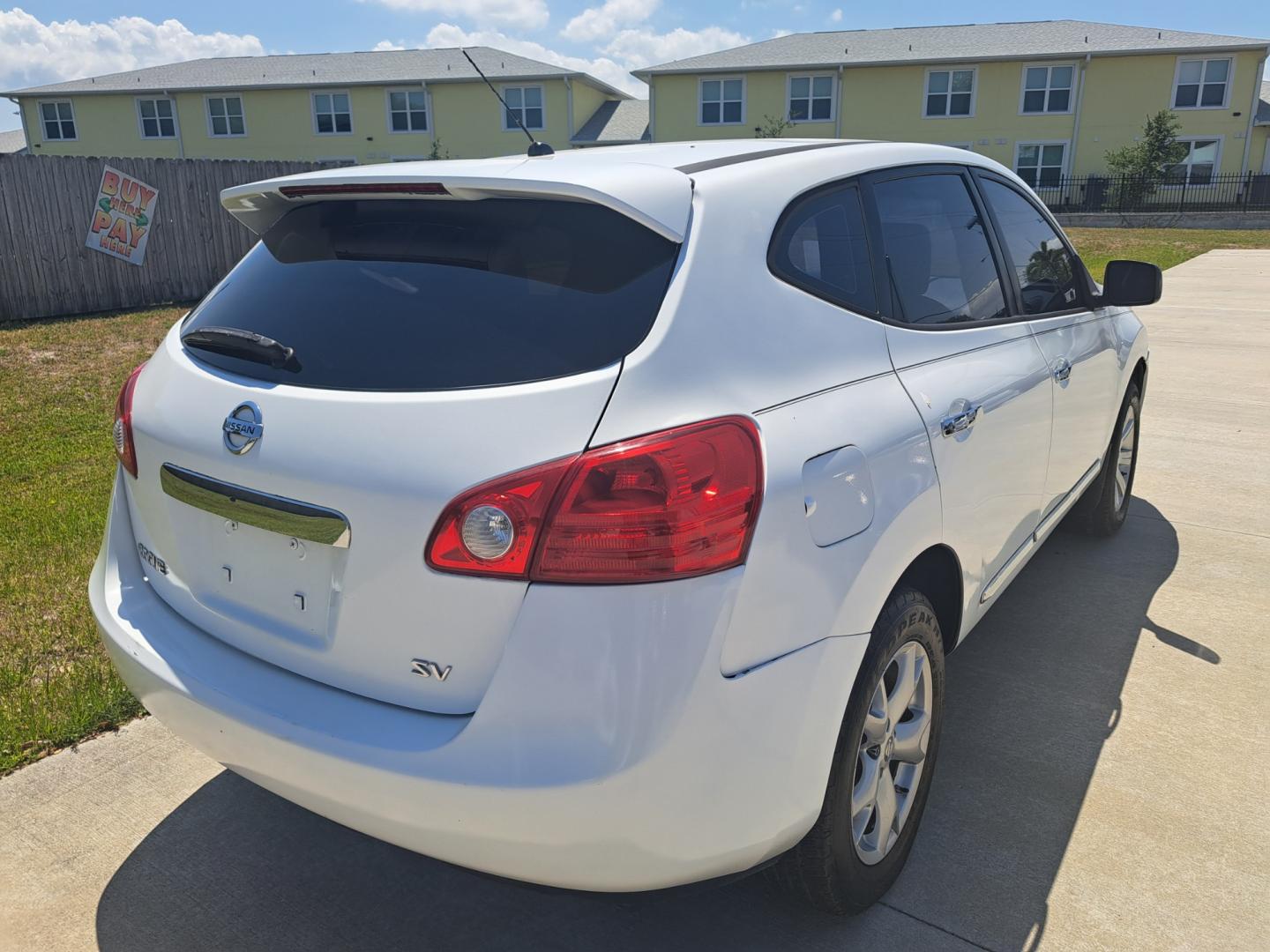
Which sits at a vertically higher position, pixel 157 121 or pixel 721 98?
pixel 721 98

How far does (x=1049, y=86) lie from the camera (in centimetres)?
3872

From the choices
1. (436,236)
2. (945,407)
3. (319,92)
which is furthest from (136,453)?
(319,92)

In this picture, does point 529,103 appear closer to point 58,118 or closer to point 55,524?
point 58,118

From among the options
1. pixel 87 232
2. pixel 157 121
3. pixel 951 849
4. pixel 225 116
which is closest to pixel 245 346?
pixel 951 849

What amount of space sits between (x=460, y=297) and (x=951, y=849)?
1.92m

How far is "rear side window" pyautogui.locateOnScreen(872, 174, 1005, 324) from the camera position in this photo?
2.75 metres

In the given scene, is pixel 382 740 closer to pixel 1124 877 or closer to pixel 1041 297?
pixel 1124 877

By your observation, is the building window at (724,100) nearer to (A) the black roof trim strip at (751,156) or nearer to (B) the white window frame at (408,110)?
(B) the white window frame at (408,110)

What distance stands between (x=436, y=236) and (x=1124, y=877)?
7.56 ft

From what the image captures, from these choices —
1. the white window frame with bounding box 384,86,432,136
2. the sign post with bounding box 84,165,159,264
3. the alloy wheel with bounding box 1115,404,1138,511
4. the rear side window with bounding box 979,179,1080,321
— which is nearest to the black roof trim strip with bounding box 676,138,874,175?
the rear side window with bounding box 979,179,1080,321

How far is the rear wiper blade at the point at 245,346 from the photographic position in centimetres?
219

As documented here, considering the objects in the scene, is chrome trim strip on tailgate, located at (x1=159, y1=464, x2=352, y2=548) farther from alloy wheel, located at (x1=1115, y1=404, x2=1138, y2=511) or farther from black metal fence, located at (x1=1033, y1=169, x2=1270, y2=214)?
black metal fence, located at (x1=1033, y1=169, x2=1270, y2=214)

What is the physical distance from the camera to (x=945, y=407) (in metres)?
2.59

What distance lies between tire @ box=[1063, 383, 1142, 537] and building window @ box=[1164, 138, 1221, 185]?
38.4 m
